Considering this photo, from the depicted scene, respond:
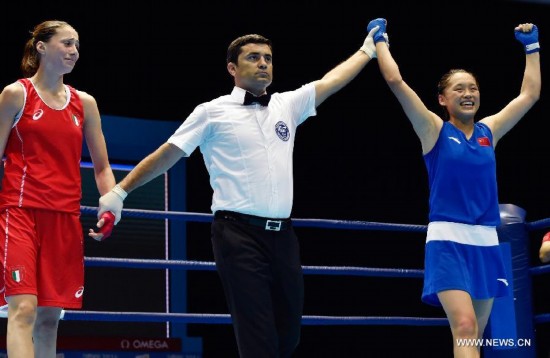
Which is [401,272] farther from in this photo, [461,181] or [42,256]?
[42,256]

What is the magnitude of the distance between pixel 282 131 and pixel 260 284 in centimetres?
64

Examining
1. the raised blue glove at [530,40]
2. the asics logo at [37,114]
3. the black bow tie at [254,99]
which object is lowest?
the asics logo at [37,114]

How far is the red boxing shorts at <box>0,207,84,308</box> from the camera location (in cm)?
339

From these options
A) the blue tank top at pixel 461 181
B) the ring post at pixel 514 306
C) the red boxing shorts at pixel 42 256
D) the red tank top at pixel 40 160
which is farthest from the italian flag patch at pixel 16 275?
the ring post at pixel 514 306

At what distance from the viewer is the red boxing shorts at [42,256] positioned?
3.39 m

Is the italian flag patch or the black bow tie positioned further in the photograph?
the black bow tie

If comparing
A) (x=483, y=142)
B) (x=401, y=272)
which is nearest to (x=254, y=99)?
(x=483, y=142)

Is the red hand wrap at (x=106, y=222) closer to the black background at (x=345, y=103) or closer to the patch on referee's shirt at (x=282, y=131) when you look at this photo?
the patch on referee's shirt at (x=282, y=131)

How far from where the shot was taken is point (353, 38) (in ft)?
24.5

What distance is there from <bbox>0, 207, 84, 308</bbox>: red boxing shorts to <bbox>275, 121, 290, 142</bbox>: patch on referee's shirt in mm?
855

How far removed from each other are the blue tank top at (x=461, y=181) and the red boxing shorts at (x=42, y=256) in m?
1.45

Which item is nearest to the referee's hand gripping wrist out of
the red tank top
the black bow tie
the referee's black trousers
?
the red tank top

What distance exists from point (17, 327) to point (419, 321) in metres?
2.49

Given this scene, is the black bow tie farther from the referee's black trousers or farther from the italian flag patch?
the italian flag patch
